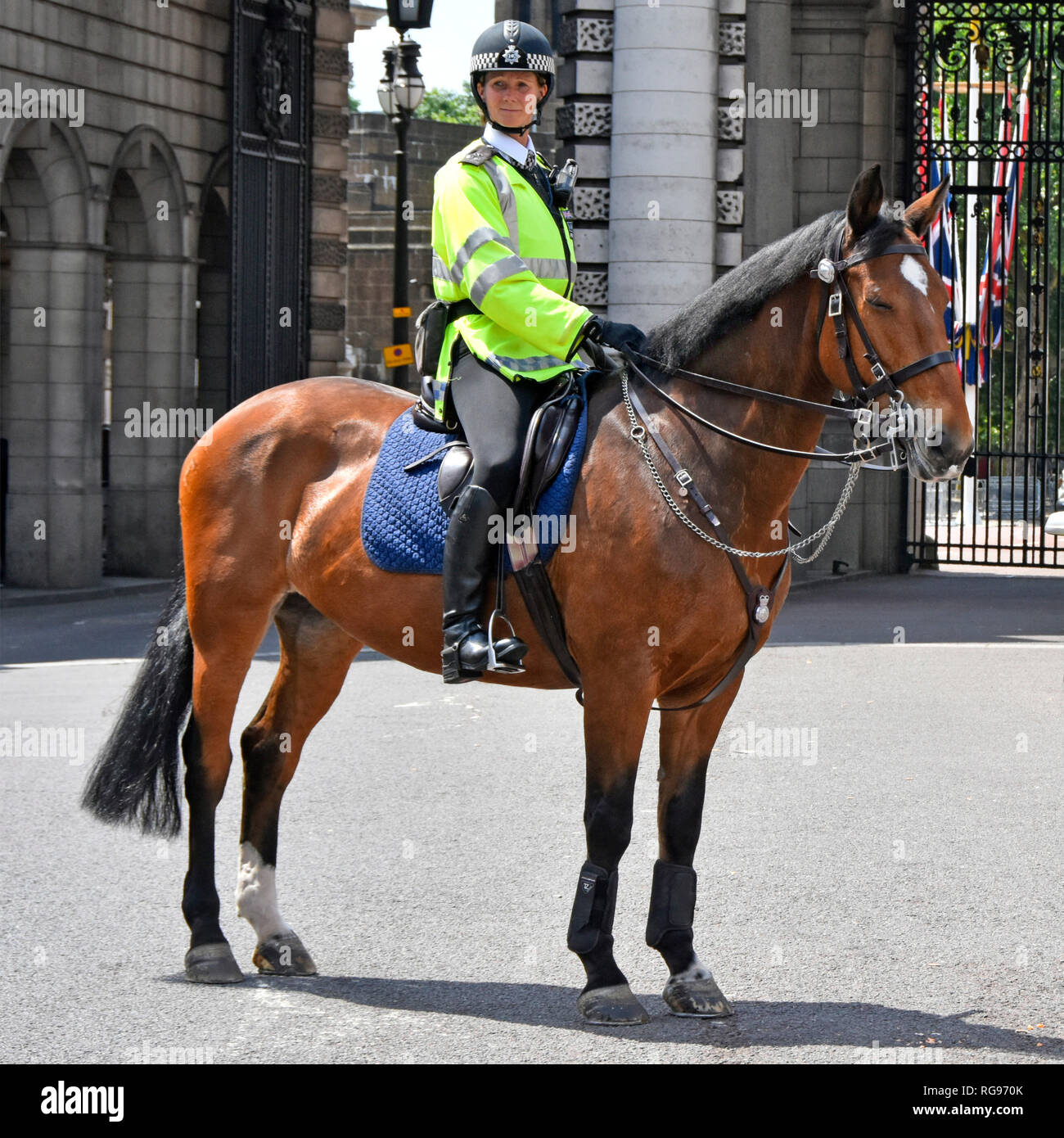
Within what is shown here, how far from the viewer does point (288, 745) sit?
20.3 feet

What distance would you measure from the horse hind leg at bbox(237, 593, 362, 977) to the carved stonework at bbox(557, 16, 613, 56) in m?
12.0

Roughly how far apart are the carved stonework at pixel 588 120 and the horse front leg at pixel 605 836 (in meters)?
12.6

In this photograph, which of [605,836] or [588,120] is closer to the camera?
[605,836]

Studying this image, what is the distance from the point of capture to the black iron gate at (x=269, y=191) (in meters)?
20.6

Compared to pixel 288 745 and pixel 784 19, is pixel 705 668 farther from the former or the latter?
pixel 784 19

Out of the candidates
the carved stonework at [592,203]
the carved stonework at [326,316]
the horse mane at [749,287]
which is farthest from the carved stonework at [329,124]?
the horse mane at [749,287]

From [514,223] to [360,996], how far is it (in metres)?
2.29

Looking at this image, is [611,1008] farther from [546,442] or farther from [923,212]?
[923,212]

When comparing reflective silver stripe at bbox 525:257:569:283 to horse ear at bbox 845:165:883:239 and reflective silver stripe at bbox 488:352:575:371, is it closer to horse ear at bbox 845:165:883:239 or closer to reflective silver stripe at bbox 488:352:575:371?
reflective silver stripe at bbox 488:352:575:371

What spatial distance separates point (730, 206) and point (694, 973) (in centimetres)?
1284

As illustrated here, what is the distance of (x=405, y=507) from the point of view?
18.9ft

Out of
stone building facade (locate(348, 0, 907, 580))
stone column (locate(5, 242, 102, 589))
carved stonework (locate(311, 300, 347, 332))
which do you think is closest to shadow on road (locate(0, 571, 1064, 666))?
stone column (locate(5, 242, 102, 589))

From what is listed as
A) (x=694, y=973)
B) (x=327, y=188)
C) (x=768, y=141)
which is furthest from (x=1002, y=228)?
(x=694, y=973)
